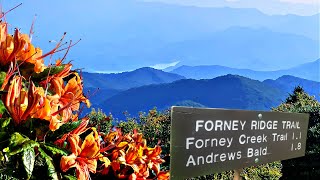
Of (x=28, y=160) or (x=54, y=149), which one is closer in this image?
(x=28, y=160)

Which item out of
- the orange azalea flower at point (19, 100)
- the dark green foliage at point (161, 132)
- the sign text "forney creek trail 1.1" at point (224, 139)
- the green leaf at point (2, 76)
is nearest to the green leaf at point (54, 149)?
→ the orange azalea flower at point (19, 100)

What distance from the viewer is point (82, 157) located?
182 centimetres

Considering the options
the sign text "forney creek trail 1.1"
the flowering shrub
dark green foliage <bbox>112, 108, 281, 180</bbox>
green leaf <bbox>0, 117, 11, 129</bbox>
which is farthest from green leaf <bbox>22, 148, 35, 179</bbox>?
dark green foliage <bbox>112, 108, 281, 180</bbox>

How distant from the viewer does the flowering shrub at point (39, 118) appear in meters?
1.60

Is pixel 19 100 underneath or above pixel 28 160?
above

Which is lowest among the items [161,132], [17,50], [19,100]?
[161,132]

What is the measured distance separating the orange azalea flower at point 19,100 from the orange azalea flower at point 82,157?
0.70ft

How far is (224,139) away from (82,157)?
1150mm

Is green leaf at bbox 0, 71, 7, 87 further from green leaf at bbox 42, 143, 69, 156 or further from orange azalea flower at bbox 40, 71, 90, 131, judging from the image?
green leaf at bbox 42, 143, 69, 156

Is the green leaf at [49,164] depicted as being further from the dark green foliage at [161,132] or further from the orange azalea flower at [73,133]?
the dark green foliage at [161,132]

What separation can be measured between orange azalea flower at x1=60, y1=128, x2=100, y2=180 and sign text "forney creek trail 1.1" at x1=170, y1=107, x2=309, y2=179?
621mm

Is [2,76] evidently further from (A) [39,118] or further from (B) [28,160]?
(B) [28,160]

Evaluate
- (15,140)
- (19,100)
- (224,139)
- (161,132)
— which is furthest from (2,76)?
(161,132)

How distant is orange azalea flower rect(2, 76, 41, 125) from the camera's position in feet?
5.26
